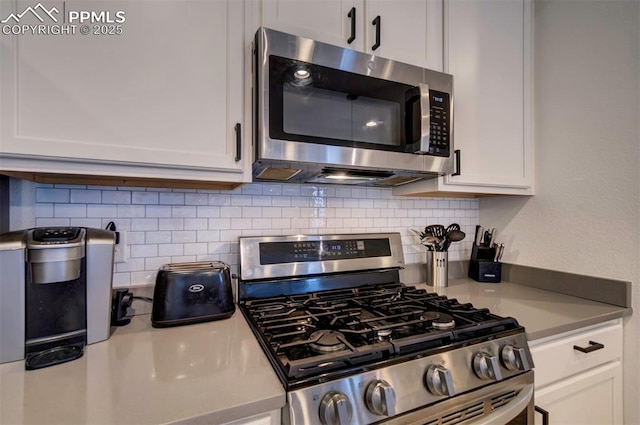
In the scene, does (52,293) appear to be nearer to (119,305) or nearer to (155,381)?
(119,305)

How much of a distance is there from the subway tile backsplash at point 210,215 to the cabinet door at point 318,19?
62 cm

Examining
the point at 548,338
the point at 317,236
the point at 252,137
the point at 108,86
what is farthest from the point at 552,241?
the point at 108,86

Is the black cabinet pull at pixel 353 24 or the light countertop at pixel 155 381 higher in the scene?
the black cabinet pull at pixel 353 24

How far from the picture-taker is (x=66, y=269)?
81cm

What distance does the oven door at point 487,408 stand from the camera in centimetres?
78

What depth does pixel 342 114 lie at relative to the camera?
1.08 m

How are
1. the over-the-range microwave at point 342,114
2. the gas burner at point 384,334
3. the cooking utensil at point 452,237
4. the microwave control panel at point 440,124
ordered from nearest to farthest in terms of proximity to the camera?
the gas burner at point 384,334 < the over-the-range microwave at point 342,114 < the microwave control panel at point 440,124 < the cooking utensil at point 452,237

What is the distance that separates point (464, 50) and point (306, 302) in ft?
4.31

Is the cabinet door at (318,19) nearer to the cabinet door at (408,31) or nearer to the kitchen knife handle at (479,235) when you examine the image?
the cabinet door at (408,31)

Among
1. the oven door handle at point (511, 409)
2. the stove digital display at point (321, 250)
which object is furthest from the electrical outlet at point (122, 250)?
the oven door handle at point (511, 409)

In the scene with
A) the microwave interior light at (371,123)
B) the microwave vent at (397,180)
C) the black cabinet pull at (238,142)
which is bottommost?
the microwave vent at (397,180)

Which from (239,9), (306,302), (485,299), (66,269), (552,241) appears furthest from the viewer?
(552,241)

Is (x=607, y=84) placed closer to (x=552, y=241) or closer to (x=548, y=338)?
(x=552, y=241)

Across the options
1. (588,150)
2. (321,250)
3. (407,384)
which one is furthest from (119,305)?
(588,150)
